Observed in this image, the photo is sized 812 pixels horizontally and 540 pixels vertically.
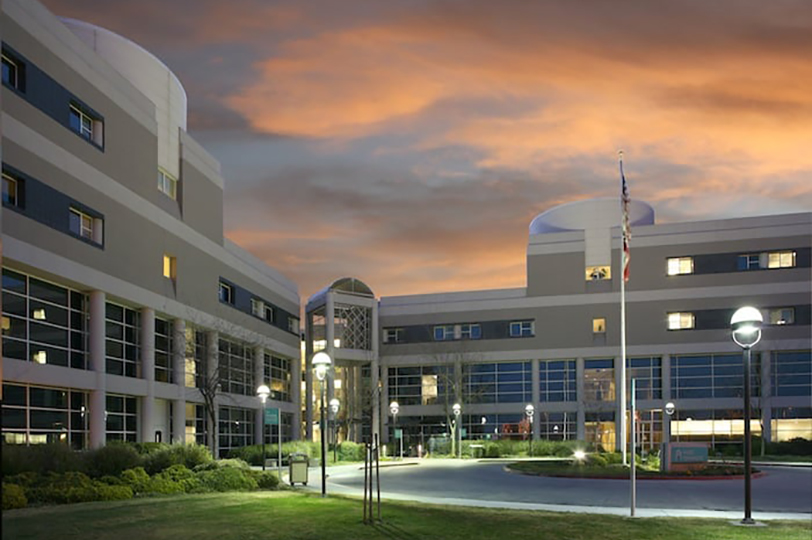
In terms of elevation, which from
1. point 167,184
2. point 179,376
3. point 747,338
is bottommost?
point 179,376

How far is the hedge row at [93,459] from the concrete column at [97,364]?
27.2 feet

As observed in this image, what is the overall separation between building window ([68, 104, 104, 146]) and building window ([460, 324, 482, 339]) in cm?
4431

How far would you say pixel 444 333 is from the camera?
77375 mm

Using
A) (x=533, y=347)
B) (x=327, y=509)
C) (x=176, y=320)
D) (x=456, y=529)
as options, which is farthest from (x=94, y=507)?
(x=533, y=347)

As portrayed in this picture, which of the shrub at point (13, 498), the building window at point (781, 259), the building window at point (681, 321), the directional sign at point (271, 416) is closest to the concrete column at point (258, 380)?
the directional sign at point (271, 416)

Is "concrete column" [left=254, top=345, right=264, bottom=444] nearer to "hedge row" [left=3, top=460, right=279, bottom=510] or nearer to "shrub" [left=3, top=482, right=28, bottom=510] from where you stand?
"hedge row" [left=3, top=460, right=279, bottom=510]

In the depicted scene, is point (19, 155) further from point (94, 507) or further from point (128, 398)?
point (94, 507)

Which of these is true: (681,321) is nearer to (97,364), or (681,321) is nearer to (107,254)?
(107,254)

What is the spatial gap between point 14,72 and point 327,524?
23528 millimetres

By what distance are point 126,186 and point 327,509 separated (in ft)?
83.0

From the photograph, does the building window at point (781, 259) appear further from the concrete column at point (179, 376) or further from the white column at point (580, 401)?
the concrete column at point (179, 376)

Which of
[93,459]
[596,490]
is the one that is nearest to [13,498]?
[93,459]

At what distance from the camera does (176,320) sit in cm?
4456

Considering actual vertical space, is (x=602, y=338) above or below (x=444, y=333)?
below
